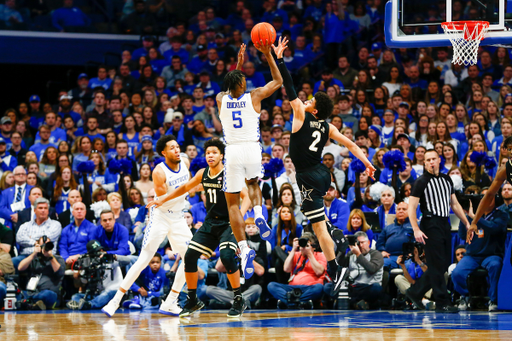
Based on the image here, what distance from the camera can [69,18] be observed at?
2211cm

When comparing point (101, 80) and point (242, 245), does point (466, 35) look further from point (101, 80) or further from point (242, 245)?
point (101, 80)

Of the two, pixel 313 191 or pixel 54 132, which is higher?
pixel 54 132

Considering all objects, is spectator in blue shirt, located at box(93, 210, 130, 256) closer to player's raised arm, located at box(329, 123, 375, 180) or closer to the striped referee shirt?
player's raised arm, located at box(329, 123, 375, 180)

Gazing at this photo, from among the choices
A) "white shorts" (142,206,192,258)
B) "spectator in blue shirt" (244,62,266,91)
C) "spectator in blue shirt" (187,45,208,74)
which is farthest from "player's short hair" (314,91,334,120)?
"spectator in blue shirt" (187,45,208,74)

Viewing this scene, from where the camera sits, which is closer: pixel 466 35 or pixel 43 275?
pixel 466 35

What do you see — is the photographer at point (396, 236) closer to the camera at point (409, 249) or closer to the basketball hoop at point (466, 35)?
the camera at point (409, 249)

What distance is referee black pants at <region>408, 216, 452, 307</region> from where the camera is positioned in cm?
1059

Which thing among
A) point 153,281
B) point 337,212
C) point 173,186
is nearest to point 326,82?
point 337,212

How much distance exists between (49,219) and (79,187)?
4.33 ft

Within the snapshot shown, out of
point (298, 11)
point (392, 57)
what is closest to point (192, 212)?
point (392, 57)

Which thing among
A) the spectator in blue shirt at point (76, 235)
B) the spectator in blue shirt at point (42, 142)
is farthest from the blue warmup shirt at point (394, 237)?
the spectator in blue shirt at point (42, 142)

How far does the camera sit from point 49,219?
13.7m

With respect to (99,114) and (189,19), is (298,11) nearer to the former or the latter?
(189,19)

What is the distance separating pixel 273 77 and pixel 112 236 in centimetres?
561
